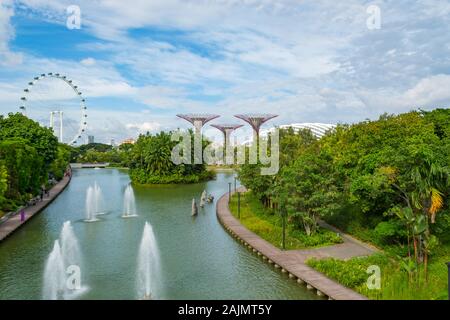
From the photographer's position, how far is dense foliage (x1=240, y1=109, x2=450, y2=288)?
19.4m

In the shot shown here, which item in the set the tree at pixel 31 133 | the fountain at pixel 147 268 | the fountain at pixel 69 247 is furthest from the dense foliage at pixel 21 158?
the fountain at pixel 147 268

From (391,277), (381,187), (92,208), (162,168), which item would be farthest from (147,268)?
(162,168)

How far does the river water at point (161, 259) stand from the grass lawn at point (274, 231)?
191 centimetres

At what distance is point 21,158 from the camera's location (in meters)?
37.6

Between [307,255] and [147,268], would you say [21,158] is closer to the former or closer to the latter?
[147,268]

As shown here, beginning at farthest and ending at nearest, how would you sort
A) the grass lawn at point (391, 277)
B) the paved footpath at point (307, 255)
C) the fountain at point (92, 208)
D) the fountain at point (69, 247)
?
the fountain at point (92, 208) → the fountain at point (69, 247) → the paved footpath at point (307, 255) → the grass lawn at point (391, 277)

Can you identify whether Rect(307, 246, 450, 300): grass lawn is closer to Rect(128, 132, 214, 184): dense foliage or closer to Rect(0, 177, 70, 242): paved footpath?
Rect(0, 177, 70, 242): paved footpath

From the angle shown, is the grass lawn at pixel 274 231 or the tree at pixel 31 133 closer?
the grass lawn at pixel 274 231

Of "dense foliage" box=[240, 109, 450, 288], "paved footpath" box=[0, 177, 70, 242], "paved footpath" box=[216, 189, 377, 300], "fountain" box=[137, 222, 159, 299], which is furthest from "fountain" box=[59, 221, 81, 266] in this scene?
"dense foliage" box=[240, 109, 450, 288]

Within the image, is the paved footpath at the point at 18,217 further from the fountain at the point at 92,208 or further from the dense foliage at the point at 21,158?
the fountain at the point at 92,208

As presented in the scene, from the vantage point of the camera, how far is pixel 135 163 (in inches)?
2714

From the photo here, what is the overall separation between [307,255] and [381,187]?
500cm

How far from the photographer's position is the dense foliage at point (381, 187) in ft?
63.8
